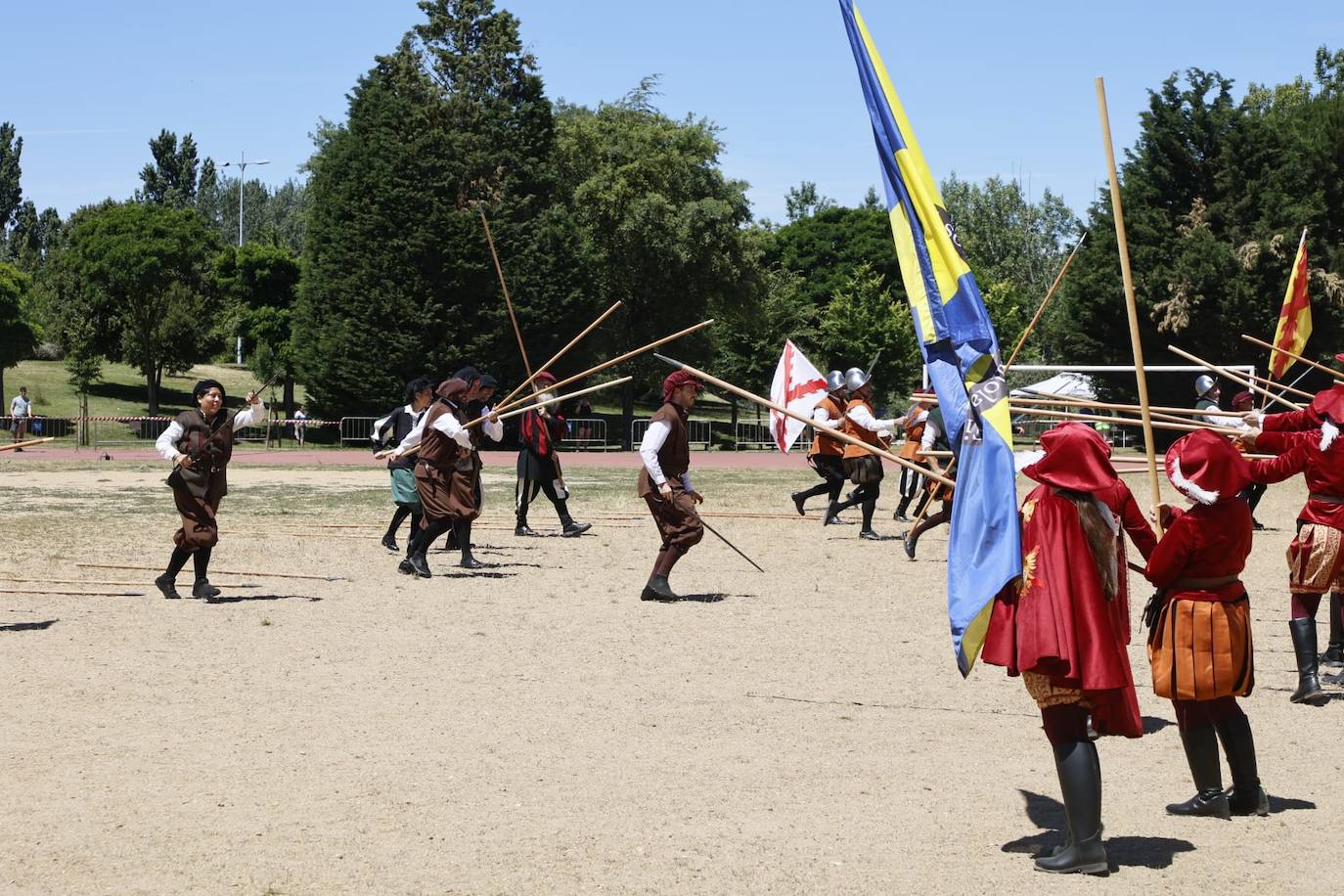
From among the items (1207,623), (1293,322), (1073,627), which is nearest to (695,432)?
(1293,322)

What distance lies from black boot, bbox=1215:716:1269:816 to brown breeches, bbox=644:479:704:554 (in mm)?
6287

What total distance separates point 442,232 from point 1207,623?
4071cm

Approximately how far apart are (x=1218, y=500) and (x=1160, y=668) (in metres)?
0.71

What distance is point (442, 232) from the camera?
45.2 meters

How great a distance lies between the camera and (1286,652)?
10203mm

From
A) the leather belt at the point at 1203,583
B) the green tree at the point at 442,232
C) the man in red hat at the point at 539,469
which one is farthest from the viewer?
the green tree at the point at 442,232

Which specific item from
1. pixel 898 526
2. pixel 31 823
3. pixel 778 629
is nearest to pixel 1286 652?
pixel 778 629

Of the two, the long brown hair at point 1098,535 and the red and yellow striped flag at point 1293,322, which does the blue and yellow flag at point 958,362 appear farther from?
the red and yellow striped flag at point 1293,322

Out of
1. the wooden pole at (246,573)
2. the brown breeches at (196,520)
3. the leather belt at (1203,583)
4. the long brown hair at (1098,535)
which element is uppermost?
the long brown hair at (1098,535)

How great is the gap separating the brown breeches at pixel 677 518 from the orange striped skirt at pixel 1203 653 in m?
6.27

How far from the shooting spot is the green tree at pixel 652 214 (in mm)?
50250

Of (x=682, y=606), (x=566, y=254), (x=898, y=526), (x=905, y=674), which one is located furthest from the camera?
(x=566, y=254)

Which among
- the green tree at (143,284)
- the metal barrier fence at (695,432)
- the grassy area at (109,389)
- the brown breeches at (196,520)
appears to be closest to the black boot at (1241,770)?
the brown breeches at (196,520)

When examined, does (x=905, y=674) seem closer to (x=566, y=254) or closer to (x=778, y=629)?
(x=778, y=629)
